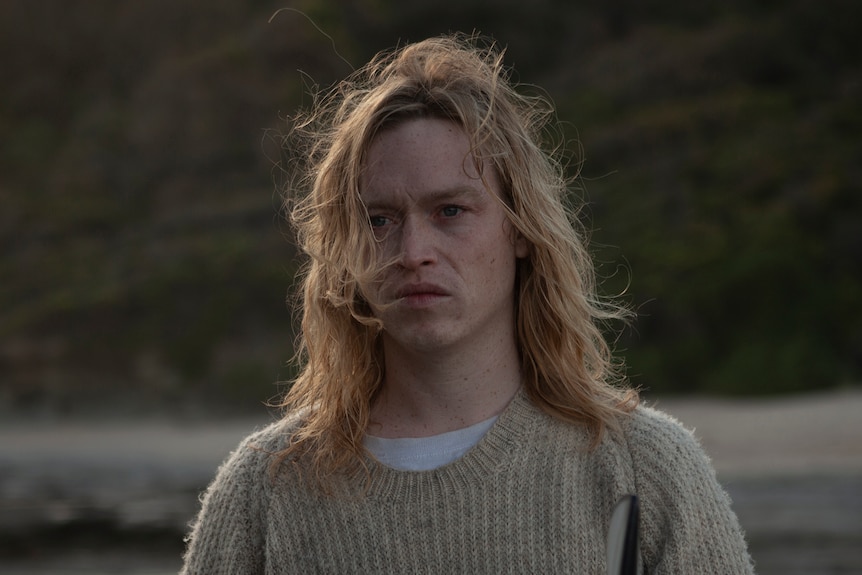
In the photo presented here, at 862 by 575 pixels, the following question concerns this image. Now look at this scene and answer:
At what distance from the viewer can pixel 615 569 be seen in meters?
1.73

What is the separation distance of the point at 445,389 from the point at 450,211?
1.09ft

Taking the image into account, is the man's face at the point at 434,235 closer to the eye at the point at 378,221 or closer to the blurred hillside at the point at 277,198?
the eye at the point at 378,221

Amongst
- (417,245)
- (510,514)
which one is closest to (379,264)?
(417,245)

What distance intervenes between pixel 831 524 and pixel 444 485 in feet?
29.4

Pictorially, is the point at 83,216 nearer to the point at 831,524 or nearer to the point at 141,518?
the point at 141,518

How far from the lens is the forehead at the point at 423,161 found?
225 centimetres

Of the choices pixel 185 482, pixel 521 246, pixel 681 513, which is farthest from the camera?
pixel 185 482

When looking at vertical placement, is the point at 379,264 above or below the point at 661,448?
above

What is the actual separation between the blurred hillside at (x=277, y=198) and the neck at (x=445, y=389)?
12.1 m

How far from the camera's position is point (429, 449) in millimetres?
2309

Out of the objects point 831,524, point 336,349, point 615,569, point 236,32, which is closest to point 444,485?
point 336,349

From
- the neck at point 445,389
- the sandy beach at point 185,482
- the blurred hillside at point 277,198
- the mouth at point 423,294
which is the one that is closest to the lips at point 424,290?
the mouth at point 423,294

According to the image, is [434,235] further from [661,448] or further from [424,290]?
[661,448]

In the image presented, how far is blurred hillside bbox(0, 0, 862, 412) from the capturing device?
18641mm
